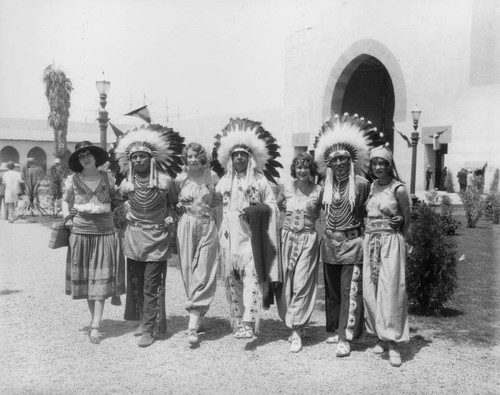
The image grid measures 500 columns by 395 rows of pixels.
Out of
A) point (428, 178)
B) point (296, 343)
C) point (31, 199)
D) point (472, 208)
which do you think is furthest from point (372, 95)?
point (296, 343)

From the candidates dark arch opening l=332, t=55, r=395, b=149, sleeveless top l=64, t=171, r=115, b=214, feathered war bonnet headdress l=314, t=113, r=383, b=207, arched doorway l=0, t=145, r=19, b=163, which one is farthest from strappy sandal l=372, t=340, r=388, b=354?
arched doorway l=0, t=145, r=19, b=163

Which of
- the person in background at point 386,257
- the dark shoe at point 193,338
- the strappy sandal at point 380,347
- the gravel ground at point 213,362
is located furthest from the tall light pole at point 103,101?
the strappy sandal at point 380,347

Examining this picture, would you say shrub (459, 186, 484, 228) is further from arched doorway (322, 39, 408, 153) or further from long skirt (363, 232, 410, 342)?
arched doorway (322, 39, 408, 153)

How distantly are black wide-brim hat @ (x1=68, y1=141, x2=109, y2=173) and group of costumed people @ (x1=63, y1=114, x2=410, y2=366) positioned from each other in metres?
0.01

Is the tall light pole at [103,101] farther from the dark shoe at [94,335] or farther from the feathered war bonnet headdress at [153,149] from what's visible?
the dark shoe at [94,335]

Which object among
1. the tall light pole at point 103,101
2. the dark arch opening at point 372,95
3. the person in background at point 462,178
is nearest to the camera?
the tall light pole at point 103,101

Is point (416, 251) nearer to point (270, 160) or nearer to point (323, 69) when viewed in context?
point (270, 160)

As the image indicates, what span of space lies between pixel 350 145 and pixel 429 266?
2.05 metres

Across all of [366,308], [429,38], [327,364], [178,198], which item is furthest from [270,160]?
[429,38]

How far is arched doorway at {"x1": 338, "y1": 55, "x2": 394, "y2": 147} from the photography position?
1294 inches

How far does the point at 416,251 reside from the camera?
6.17 meters

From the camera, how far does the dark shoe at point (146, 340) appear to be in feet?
16.6

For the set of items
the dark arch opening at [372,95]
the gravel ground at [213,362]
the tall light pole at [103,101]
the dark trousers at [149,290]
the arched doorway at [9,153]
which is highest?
the dark arch opening at [372,95]

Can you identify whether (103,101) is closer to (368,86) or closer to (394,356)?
(394,356)
